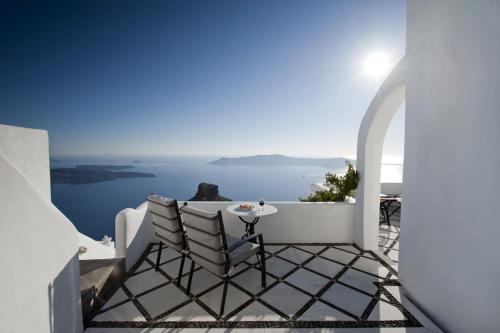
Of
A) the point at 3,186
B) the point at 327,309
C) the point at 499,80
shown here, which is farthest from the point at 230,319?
the point at 499,80

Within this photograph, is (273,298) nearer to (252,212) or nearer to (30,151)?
(252,212)

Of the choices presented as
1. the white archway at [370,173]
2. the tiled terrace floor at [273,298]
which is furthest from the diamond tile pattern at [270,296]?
the white archway at [370,173]

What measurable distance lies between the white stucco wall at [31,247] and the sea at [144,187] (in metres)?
0.38

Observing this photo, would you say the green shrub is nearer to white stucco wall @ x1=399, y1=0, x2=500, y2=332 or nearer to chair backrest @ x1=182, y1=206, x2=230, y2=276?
white stucco wall @ x1=399, y1=0, x2=500, y2=332

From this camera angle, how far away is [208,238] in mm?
2131

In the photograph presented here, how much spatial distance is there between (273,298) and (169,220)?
4.98 ft

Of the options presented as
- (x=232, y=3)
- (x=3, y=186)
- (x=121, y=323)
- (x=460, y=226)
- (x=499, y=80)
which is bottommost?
(x=121, y=323)

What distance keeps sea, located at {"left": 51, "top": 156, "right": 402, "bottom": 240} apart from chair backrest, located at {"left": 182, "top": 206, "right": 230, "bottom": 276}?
1.08 meters

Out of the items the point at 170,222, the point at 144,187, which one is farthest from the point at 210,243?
the point at 144,187

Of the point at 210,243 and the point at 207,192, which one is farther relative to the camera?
the point at 207,192

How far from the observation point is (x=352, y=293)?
2.56 meters

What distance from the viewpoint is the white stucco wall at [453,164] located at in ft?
5.27

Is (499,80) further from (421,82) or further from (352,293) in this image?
(352,293)

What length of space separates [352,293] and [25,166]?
329 cm
